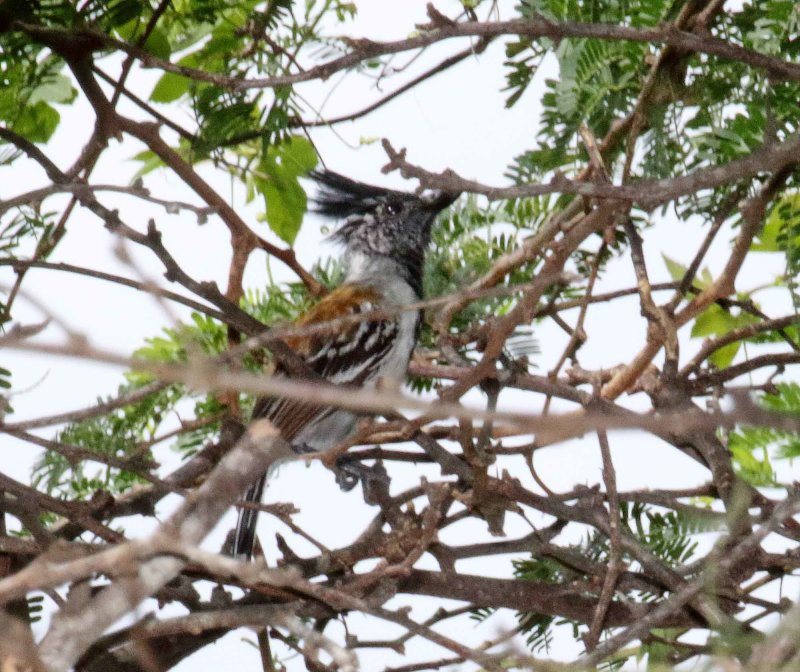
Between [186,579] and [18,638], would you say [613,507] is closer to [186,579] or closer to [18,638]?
[186,579]

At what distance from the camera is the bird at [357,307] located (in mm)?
2451

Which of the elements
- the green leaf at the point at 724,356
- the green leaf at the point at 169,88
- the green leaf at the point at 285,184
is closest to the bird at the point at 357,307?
the green leaf at the point at 285,184

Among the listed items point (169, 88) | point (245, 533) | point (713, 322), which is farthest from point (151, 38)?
point (713, 322)

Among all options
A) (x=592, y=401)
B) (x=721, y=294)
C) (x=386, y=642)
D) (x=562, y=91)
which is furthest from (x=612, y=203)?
(x=386, y=642)

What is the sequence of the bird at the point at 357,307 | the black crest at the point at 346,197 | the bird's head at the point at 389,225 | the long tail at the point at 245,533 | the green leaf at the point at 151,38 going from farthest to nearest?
the bird's head at the point at 389,225, the black crest at the point at 346,197, the bird at the point at 357,307, the long tail at the point at 245,533, the green leaf at the point at 151,38

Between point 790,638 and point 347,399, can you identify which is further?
point 790,638

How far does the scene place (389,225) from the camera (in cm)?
301

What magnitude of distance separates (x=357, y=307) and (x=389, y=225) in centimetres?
42

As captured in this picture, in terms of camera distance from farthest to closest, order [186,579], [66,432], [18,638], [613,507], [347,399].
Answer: [66,432] < [186,579] < [613,507] < [18,638] < [347,399]

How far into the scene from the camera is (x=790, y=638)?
36.3 inches

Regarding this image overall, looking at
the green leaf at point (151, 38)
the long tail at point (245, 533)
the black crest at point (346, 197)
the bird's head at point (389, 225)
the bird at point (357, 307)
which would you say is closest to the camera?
the green leaf at point (151, 38)

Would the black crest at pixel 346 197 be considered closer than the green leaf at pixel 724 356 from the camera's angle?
No

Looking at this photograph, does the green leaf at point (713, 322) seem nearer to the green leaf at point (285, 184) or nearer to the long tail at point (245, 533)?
the green leaf at point (285, 184)

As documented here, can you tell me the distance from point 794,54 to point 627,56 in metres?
0.22
